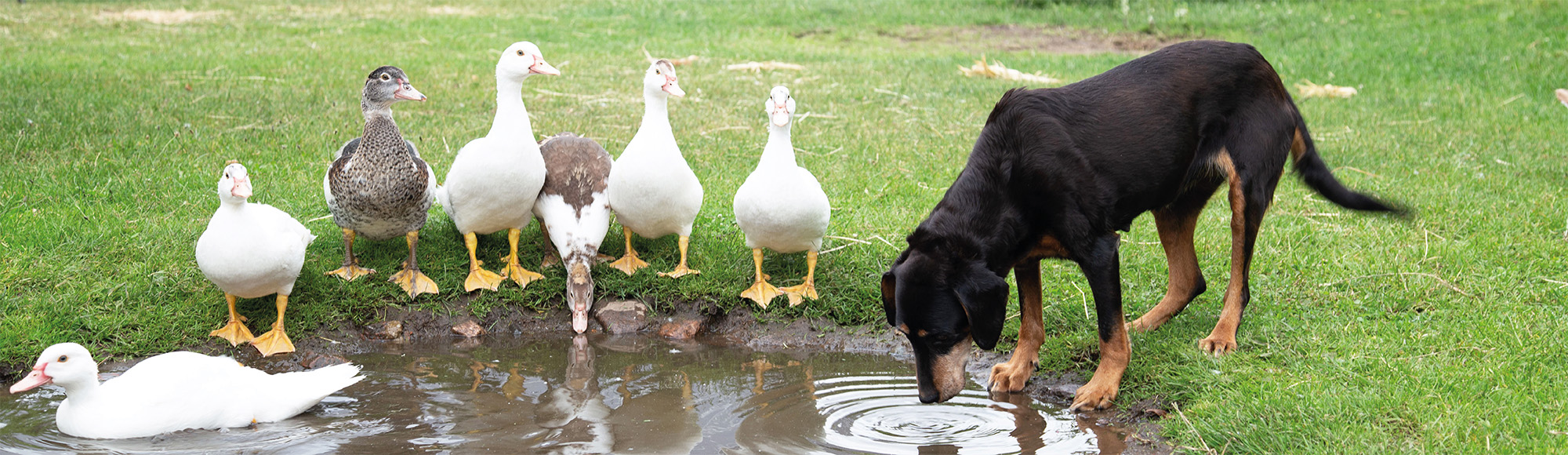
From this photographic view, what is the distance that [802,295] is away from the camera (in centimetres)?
560

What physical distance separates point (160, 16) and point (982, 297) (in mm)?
16203

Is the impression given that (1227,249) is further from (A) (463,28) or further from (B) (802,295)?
(A) (463,28)

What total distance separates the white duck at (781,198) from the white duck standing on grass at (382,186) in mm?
1568

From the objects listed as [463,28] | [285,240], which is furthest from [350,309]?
[463,28]

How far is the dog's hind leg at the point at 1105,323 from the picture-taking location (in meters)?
4.19

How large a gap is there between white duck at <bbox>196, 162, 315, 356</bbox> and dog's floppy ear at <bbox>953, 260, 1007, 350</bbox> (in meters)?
2.95

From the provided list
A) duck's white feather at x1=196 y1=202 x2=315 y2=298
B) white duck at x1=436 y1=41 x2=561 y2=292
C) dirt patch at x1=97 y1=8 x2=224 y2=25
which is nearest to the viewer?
duck's white feather at x1=196 y1=202 x2=315 y2=298

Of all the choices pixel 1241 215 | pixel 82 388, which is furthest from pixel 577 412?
pixel 1241 215

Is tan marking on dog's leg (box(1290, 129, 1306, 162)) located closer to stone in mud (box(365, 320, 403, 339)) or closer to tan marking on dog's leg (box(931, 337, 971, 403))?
tan marking on dog's leg (box(931, 337, 971, 403))

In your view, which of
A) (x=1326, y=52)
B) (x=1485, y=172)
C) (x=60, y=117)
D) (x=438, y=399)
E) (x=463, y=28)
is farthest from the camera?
(x=463, y=28)

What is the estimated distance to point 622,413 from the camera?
4523mm

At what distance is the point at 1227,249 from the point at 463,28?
1224cm

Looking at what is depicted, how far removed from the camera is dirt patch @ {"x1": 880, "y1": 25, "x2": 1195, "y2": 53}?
15008 millimetres

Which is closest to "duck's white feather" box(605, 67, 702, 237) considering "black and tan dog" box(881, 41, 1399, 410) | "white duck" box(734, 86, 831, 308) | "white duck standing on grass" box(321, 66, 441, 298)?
"white duck" box(734, 86, 831, 308)
